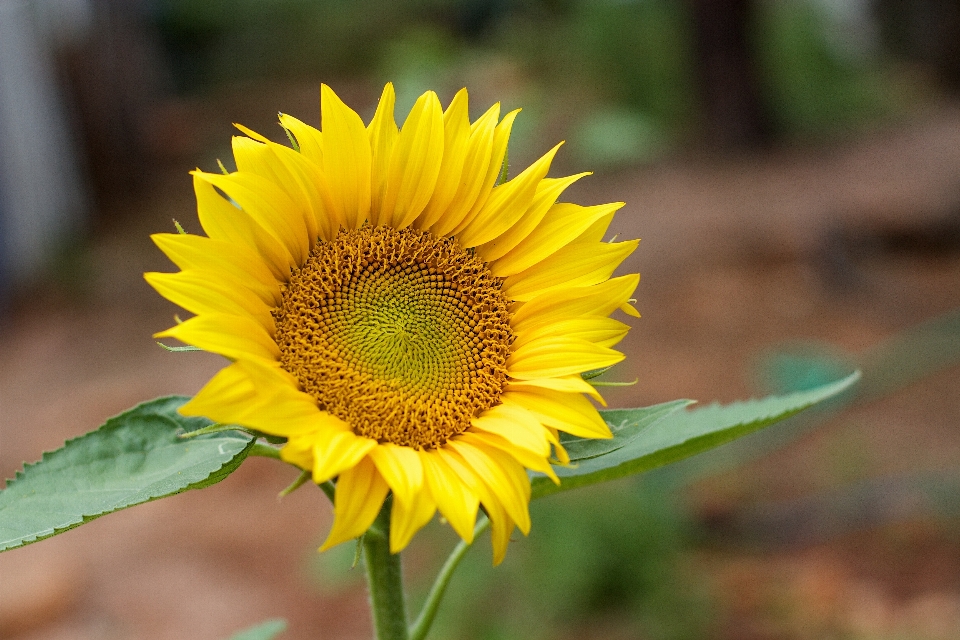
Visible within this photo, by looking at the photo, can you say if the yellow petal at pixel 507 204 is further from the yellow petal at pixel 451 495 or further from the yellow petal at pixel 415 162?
the yellow petal at pixel 451 495

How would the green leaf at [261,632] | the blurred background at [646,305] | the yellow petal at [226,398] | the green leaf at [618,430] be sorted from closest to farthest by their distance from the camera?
the yellow petal at [226,398] → the green leaf at [618,430] → the green leaf at [261,632] → the blurred background at [646,305]

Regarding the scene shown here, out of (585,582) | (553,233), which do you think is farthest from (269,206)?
(585,582)

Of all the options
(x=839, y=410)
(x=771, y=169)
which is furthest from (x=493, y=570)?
(x=771, y=169)

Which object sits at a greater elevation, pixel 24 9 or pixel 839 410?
pixel 24 9

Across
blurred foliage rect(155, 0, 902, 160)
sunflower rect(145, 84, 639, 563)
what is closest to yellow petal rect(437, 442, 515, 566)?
sunflower rect(145, 84, 639, 563)

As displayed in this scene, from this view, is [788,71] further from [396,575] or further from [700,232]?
[396,575]

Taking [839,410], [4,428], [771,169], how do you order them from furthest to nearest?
1. [771,169]
2. [4,428]
3. [839,410]

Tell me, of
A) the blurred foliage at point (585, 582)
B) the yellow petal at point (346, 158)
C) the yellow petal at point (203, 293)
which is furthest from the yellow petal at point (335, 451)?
the blurred foliage at point (585, 582)
